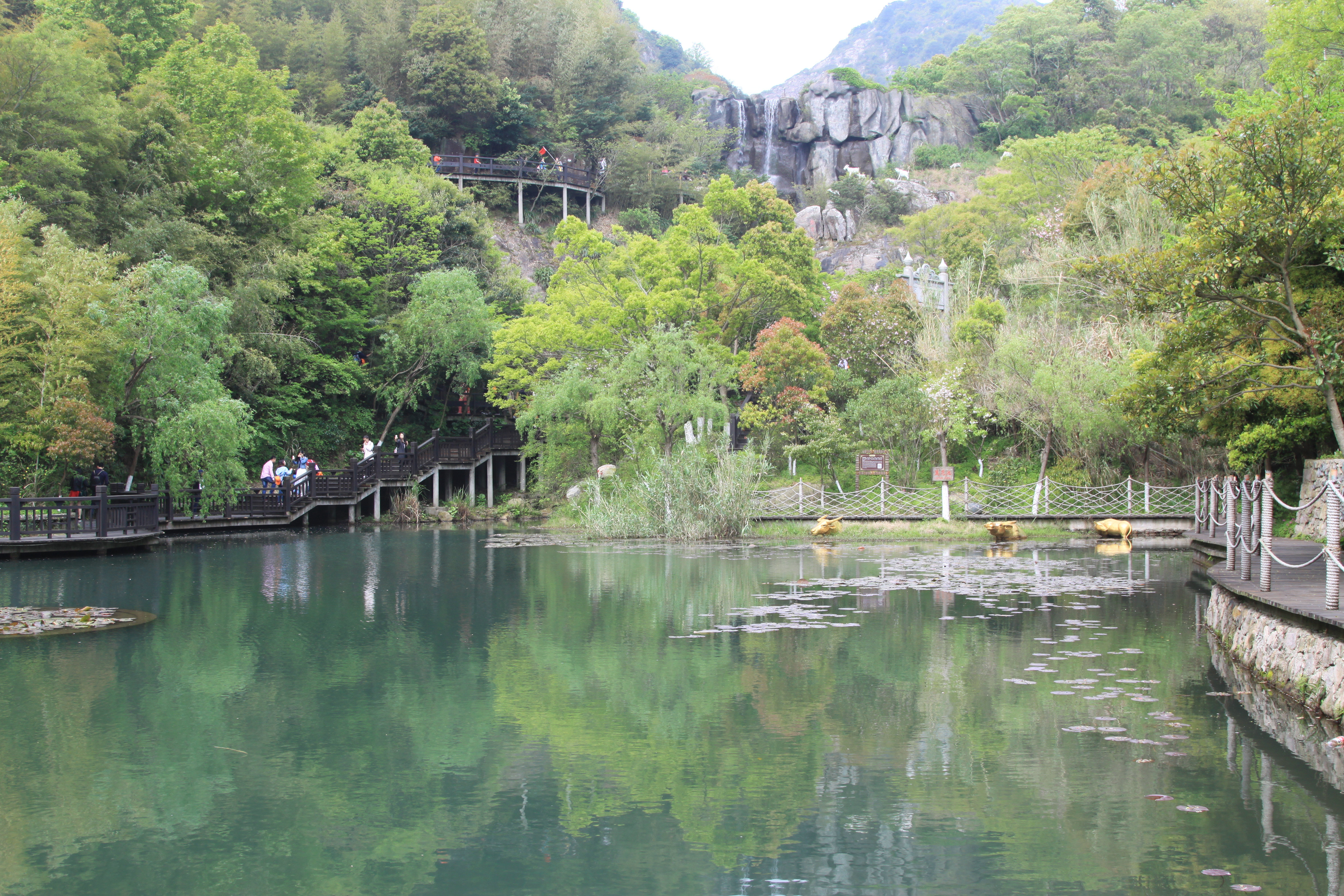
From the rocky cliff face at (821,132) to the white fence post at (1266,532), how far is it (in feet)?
184

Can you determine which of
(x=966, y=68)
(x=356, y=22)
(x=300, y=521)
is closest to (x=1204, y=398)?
(x=300, y=521)

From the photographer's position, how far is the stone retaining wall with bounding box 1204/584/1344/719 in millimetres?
7148

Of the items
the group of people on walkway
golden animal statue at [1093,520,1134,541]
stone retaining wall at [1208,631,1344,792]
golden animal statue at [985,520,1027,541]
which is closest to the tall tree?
stone retaining wall at [1208,631,1344,792]

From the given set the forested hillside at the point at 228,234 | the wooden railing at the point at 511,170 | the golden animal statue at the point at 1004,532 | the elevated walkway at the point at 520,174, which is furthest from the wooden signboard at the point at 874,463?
the wooden railing at the point at 511,170

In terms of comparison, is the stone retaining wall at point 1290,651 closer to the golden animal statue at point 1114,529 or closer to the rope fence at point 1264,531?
the rope fence at point 1264,531

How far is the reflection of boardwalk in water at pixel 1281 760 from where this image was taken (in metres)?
4.91

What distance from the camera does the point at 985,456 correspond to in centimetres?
3034

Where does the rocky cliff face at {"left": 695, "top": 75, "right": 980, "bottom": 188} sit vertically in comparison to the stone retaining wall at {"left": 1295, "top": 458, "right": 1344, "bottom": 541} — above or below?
above

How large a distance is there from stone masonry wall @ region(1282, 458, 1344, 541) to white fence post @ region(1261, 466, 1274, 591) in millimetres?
5509

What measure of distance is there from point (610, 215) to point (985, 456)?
29.0m

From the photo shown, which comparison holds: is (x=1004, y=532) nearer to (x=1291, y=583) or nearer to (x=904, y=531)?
(x=904, y=531)

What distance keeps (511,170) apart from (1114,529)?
111ft

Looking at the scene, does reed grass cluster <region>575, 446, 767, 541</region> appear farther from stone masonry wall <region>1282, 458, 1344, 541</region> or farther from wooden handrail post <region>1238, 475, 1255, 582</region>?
wooden handrail post <region>1238, 475, 1255, 582</region>

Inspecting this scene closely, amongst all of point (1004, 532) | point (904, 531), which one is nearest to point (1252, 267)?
point (1004, 532)
